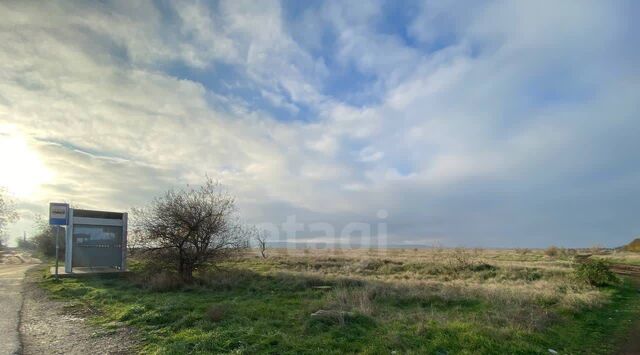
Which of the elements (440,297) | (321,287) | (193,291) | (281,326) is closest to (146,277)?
(193,291)

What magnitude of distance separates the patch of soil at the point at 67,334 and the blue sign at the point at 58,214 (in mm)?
10347

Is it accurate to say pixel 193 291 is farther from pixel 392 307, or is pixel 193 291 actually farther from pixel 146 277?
pixel 392 307

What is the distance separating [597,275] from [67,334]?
2379 cm

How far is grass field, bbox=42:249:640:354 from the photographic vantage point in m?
8.48

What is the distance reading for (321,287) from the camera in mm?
18516

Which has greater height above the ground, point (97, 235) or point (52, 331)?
point (97, 235)

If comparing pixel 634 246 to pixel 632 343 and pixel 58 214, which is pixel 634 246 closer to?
pixel 632 343

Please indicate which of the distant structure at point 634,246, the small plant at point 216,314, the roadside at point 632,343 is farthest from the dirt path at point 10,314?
the distant structure at point 634,246

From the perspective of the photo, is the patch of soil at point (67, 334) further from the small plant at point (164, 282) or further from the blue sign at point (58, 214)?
the blue sign at point (58, 214)

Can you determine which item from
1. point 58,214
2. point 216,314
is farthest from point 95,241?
point 216,314

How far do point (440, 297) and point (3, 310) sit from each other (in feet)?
51.8

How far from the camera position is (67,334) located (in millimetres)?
9633

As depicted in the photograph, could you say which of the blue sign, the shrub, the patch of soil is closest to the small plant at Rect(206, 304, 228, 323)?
the patch of soil

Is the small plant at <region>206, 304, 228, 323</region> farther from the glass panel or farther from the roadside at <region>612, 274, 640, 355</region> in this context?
the glass panel
